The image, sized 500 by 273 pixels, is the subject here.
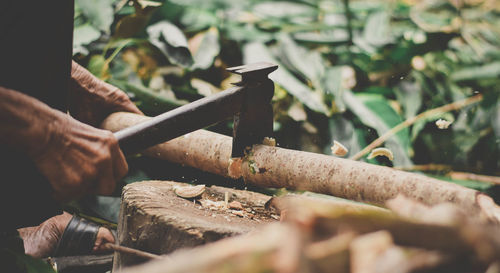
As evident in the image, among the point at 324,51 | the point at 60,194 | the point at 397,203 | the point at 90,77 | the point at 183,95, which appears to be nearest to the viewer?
the point at 397,203

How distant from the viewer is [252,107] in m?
1.49

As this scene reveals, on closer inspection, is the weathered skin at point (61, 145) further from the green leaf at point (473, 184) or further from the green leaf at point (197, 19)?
the green leaf at point (473, 184)

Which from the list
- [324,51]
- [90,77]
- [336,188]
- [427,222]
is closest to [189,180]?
[90,77]

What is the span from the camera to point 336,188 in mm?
1266

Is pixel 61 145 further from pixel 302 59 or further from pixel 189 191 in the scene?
pixel 302 59

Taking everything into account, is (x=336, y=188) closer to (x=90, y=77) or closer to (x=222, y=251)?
(x=222, y=251)

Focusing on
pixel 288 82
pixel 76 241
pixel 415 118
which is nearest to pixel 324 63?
pixel 288 82

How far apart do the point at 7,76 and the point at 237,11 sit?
232 centimetres

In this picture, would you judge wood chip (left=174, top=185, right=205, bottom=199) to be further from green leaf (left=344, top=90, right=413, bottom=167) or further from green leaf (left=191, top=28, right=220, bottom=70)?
green leaf (left=344, top=90, right=413, bottom=167)

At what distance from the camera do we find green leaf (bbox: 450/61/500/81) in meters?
3.20

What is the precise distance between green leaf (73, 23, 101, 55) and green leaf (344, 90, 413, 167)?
4.98 feet

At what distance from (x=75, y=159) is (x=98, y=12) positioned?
1.82m

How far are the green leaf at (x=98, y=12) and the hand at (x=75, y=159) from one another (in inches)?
65.8

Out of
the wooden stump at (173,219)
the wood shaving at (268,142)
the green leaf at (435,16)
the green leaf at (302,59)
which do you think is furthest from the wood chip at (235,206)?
the green leaf at (435,16)
